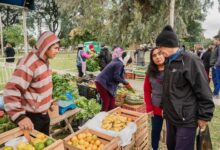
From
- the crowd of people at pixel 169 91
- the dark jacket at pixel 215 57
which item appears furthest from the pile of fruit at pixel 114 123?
the dark jacket at pixel 215 57

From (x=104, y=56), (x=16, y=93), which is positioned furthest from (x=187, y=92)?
(x=104, y=56)

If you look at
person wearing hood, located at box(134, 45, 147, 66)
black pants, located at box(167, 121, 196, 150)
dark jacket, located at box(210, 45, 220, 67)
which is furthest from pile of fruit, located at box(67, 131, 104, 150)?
person wearing hood, located at box(134, 45, 147, 66)

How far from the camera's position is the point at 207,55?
764 cm

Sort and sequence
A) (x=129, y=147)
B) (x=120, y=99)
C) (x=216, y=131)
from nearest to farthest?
(x=129, y=147) → (x=216, y=131) → (x=120, y=99)

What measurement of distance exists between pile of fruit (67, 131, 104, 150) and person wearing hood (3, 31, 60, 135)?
0.42 meters

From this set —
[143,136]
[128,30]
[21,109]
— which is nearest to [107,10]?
[128,30]

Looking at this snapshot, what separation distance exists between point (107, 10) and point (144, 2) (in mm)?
2614

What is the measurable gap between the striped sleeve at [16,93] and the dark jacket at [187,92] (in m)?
1.52

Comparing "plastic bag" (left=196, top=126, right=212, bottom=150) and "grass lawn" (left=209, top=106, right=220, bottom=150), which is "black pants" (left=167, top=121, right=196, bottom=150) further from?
"grass lawn" (left=209, top=106, right=220, bottom=150)

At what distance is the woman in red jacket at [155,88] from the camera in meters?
3.20

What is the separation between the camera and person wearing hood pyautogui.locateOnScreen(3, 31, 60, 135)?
7.26ft

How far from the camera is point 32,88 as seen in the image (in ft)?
7.77

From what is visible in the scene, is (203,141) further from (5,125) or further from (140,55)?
(140,55)

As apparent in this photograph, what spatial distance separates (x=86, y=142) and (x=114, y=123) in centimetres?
63
